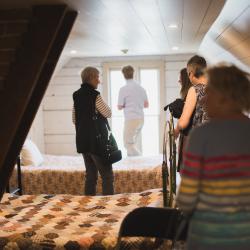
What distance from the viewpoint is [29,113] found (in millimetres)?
2914

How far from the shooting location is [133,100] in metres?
6.09

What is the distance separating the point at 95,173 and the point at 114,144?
32 centimetres

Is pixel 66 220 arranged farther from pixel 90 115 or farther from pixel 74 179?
pixel 74 179

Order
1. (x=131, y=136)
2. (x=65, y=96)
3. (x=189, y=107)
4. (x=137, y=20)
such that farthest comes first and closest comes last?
(x=65, y=96), (x=131, y=136), (x=137, y=20), (x=189, y=107)

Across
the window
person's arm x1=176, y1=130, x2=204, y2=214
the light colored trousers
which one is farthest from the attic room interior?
the window

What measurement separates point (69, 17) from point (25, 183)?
234 centimetres

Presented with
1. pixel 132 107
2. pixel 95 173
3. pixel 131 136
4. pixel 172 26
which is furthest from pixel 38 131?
pixel 172 26

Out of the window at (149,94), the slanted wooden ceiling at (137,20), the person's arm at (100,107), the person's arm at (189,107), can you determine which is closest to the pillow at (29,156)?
the slanted wooden ceiling at (137,20)

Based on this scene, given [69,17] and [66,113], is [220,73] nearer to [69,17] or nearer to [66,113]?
[69,17]

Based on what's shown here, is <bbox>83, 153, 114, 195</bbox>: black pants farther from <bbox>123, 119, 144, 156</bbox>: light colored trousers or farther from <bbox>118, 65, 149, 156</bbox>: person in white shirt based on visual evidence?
<bbox>123, 119, 144, 156</bbox>: light colored trousers

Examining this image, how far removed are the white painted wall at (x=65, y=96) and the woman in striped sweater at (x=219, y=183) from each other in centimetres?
568

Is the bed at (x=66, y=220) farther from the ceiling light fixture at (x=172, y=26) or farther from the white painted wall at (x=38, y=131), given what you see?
the white painted wall at (x=38, y=131)

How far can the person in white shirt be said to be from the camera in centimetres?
603

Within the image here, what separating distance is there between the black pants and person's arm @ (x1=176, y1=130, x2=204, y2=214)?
7.43ft
